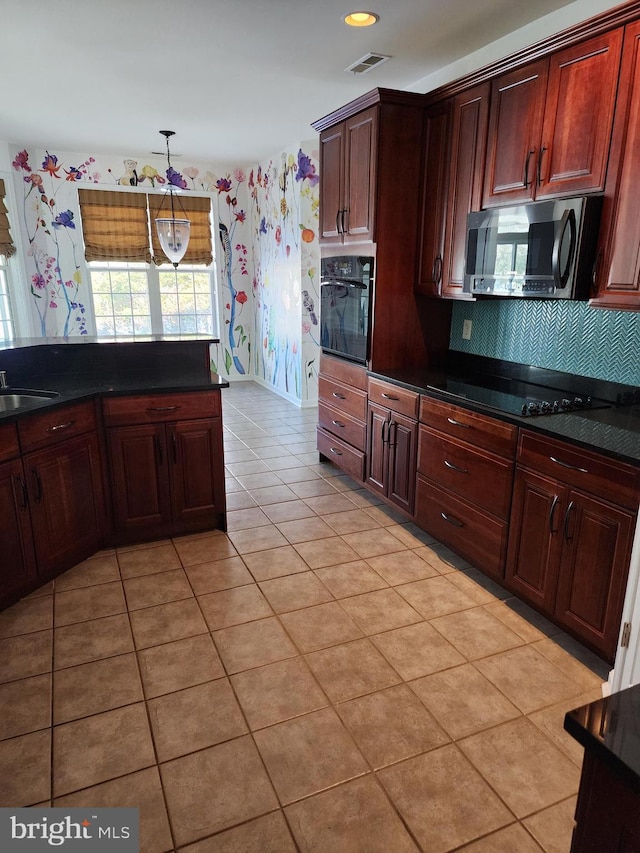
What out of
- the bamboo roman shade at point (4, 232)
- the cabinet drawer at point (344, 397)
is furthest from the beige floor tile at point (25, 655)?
the bamboo roman shade at point (4, 232)

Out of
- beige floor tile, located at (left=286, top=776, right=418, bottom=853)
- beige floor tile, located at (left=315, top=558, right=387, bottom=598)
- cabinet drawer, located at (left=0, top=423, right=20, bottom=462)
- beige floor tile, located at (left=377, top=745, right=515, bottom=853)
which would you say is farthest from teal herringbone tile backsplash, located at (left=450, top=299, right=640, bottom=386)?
cabinet drawer, located at (left=0, top=423, right=20, bottom=462)

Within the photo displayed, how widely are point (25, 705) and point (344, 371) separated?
→ 8.46ft

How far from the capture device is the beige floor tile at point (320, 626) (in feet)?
7.45

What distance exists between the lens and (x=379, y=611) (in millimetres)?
2479

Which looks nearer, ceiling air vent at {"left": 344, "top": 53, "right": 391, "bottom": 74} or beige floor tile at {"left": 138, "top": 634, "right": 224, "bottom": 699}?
beige floor tile at {"left": 138, "top": 634, "right": 224, "bottom": 699}

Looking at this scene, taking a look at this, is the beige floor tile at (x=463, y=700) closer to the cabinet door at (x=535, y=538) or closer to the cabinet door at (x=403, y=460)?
the cabinet door at (x=535, y=538)

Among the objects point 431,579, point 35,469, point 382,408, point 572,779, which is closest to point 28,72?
point 35,469

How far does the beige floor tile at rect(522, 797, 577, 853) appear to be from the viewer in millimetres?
1455

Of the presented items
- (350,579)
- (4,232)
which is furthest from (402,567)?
(4,232)

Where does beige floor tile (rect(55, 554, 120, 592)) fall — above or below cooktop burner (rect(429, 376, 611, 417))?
below

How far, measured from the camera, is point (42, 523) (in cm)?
258

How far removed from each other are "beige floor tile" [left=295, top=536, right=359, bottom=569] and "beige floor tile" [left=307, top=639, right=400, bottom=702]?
0.66 m

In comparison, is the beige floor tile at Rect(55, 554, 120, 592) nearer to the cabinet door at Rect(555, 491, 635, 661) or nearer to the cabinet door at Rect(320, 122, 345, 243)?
the cabinet door at Rect(555, 491, 635, 661)

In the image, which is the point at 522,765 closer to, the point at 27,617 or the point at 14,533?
the point at 27,617
